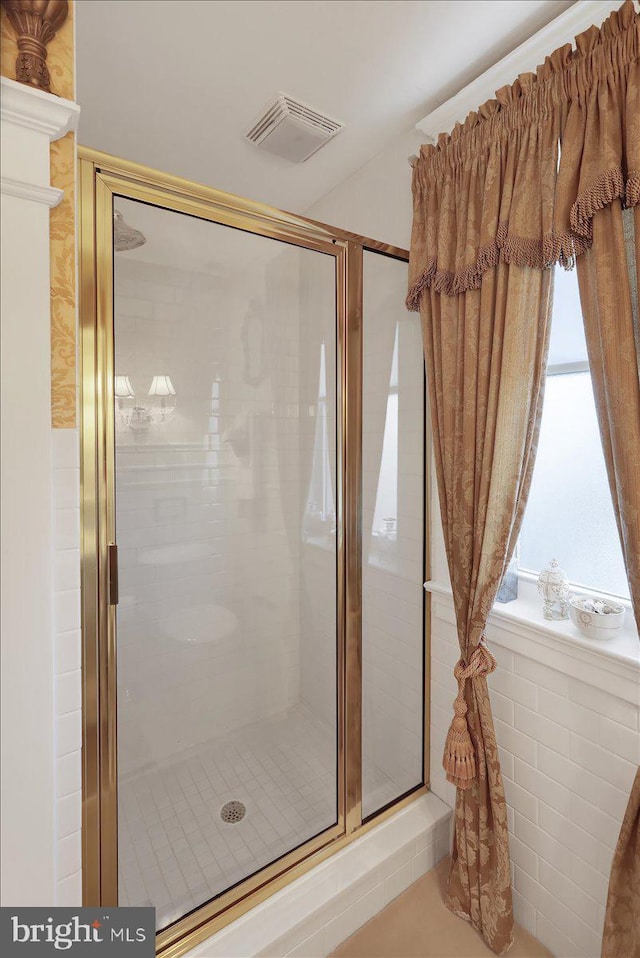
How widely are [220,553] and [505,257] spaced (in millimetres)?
1153

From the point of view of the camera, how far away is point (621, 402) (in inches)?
38.9

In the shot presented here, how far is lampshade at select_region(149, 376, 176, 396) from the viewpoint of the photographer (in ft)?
3.93

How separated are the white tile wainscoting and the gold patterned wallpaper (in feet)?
4.04

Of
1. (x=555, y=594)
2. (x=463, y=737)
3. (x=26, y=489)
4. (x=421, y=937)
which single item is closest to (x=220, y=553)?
(x=26, y=489)

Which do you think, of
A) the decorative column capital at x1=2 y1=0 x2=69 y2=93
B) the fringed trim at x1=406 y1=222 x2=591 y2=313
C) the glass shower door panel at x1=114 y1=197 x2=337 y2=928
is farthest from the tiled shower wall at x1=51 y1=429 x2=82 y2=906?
the fringed trim at x1=406 y1=222 x2=591 y2=313

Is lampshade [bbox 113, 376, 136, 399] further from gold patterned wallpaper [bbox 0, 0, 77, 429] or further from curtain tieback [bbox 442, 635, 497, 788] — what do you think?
curtain tieback [bbox 442, 635, 497, 788]

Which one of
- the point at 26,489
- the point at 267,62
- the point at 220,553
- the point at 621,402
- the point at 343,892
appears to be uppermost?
the point at 267,62

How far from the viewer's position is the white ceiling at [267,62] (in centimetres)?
114

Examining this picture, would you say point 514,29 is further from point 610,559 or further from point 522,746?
point 522,746

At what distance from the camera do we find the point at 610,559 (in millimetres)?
1233

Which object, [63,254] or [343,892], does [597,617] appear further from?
[63,254]

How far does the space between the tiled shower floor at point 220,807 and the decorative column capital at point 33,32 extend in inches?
57.7

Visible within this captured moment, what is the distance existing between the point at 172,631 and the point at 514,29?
1842 mm

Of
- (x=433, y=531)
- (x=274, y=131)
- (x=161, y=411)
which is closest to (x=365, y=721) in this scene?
(x=433, y=531)
